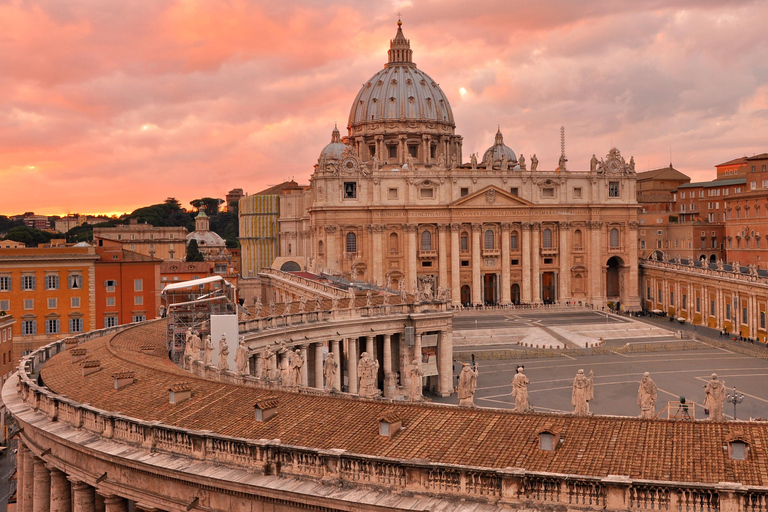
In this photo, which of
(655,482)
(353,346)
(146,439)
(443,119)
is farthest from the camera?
(443,119)

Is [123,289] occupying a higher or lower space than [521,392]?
higher

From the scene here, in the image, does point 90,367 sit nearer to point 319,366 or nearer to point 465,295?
point 319,366

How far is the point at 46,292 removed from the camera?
67688 mm

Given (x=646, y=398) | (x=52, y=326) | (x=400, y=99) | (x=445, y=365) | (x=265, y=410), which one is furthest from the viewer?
(x=400, y=99)

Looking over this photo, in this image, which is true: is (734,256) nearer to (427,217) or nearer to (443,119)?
(427,217)

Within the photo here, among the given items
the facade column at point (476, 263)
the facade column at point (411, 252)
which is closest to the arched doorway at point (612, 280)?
the facade column at point (476, 263)

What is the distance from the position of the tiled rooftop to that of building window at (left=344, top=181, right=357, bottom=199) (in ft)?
273

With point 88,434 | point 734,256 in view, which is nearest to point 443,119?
point 734,256

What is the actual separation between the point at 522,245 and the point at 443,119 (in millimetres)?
34871

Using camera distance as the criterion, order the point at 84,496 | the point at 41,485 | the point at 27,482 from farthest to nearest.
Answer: the point at 27,482 < the point at 41,485 < the point at 84,496

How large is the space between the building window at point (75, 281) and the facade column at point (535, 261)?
6257cm

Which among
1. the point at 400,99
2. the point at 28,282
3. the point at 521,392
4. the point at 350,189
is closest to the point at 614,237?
the point at 350,189

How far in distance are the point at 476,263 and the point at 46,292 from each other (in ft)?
192

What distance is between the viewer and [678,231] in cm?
12638
